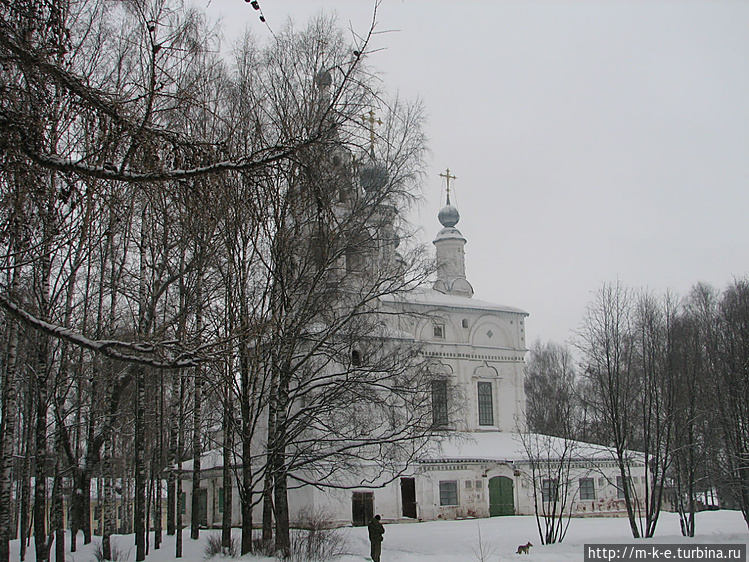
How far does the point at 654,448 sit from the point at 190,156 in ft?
48.9

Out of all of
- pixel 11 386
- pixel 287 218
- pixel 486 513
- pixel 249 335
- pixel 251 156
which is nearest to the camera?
pixel 251 156

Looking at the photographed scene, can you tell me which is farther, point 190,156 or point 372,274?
point 372,274

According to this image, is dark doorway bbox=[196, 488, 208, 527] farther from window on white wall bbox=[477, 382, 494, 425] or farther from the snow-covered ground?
window on white wall bbox=[477, 382, 494, 425]

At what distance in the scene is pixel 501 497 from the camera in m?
24.8

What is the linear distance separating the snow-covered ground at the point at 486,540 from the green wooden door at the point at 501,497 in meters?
0.82

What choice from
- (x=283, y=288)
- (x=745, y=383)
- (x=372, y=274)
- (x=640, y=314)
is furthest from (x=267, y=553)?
(x=745, y=383)

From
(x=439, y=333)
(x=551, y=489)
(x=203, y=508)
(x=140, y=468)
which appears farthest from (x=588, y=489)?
(x=140, y=468)

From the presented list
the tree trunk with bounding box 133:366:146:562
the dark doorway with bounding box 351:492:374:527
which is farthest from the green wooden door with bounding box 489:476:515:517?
the tree trunk with bounding box 133:366:146:562

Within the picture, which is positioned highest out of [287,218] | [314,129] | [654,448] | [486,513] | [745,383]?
[314,129]

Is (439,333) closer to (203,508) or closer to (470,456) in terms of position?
(470,456)

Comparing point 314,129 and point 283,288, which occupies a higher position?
point 314,129

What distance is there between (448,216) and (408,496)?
13734mm

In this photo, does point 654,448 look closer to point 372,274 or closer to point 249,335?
point 372,274

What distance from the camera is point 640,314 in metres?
17.4
